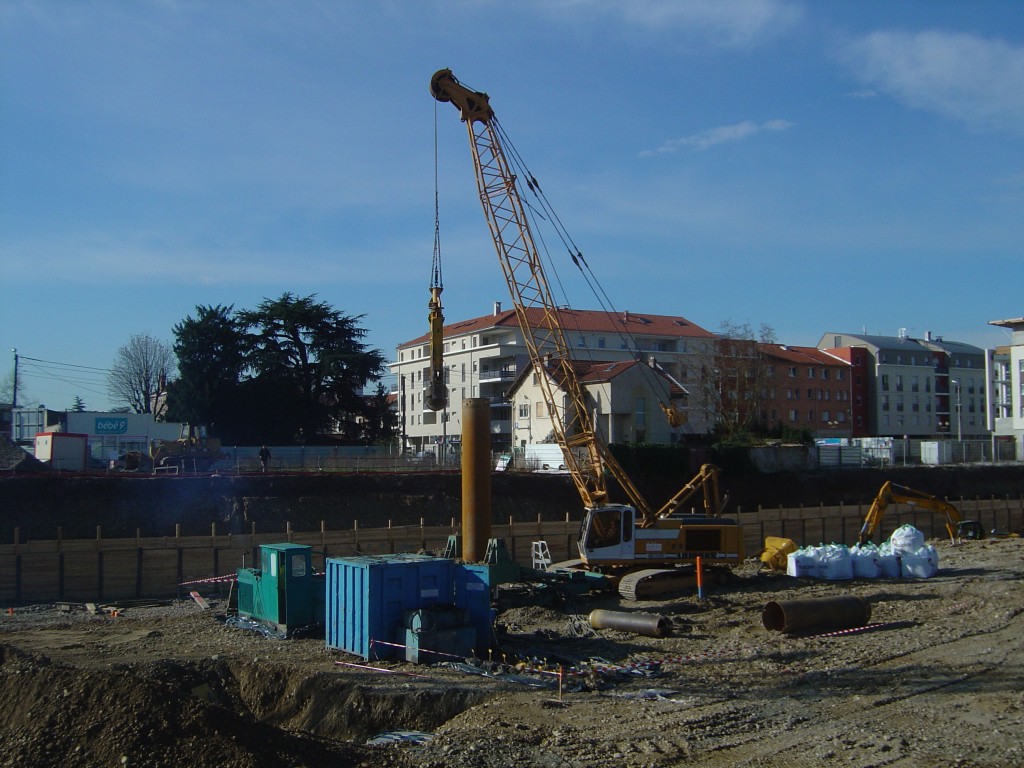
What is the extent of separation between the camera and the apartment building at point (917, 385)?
8900cm

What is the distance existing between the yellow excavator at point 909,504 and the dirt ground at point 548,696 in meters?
9.35

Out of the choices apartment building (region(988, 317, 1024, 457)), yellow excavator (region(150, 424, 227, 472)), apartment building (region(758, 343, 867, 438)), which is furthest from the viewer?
apartment building (region(758, 343, 867, 438))

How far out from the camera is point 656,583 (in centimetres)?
2422

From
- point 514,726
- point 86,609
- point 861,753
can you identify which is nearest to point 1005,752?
point 861,753

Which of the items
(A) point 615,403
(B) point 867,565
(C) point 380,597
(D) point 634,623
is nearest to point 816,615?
(D) point 634,623

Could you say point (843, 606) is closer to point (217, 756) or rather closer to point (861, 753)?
point (861, 753)

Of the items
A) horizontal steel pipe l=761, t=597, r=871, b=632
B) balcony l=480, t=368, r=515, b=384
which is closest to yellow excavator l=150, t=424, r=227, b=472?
balcony l=480, t=368, r=515, b=384

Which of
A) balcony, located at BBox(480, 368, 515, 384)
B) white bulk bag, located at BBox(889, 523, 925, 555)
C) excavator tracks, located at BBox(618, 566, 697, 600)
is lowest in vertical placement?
excavator tracks, located at BBox(618, 566, 697, 600)

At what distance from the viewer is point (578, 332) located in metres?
75.8

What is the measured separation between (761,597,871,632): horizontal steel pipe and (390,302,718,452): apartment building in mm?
52278

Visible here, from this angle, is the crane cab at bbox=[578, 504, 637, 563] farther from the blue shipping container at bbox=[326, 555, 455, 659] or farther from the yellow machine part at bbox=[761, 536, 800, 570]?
the blue shipping container at bbox=[326, 555, 455, 659]

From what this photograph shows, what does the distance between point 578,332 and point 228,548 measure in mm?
51131

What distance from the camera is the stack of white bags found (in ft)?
85.9

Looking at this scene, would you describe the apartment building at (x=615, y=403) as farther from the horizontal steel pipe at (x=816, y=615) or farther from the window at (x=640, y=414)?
the horizontal steel pipe at (x=816, y=615)
